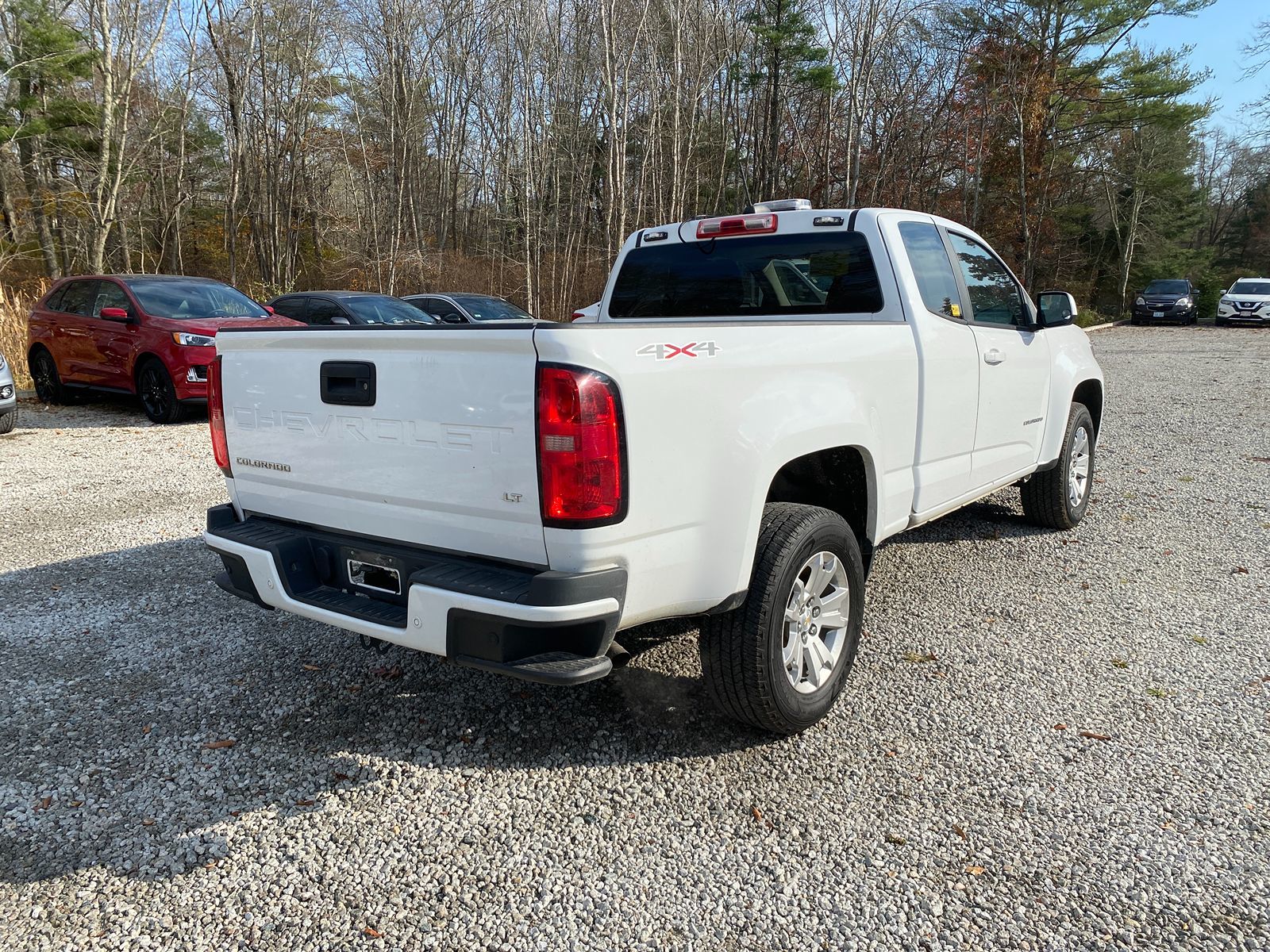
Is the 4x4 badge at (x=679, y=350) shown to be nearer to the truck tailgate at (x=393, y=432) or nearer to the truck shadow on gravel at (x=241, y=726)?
the truck tailgate at (x=393, y=432)

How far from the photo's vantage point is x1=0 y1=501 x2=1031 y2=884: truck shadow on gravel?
272 centimetres

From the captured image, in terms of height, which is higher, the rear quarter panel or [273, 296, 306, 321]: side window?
[273, 296, 306, 321]: side window

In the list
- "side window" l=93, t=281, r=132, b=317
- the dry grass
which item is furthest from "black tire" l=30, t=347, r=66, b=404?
the dry grass

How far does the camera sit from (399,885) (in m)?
2.44

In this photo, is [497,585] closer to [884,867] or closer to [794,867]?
[794,867]

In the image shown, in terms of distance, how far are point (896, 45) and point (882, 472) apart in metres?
27.1

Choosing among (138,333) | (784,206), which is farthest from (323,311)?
(784,206)

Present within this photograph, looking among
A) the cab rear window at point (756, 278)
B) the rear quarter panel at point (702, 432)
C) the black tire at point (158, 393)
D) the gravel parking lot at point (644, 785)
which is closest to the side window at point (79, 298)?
the black tire at point (158, 393)

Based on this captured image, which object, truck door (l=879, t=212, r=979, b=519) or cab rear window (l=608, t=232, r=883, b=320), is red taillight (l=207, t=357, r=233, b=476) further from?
truck door (l=879, t=212, r=979, b=519)

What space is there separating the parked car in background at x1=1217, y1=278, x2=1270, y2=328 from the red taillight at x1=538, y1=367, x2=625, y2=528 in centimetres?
3507

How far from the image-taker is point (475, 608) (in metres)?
2.41

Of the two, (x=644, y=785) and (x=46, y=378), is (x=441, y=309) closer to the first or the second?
(x=46, y=378)

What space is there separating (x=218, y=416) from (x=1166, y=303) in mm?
35789

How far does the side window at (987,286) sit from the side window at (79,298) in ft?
35.2
